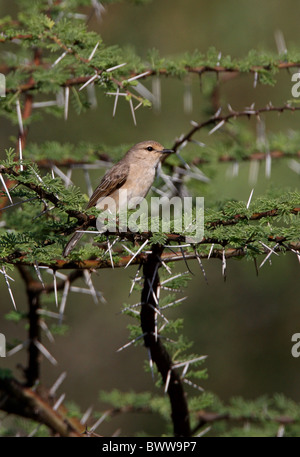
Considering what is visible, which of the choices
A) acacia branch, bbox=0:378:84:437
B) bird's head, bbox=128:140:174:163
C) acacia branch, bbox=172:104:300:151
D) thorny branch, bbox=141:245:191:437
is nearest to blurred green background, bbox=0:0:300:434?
bird's head, bbox=128:140:174:163

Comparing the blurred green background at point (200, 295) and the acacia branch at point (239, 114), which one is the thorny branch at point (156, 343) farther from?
the blurred green background at point (200, 295)

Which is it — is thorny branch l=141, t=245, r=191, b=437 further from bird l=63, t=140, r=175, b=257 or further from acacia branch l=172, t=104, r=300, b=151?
bird l=63, t=140, r=175, b=257

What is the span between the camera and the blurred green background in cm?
1058

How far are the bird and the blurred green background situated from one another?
12.4ft

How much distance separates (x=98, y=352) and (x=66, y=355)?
21.6 inches

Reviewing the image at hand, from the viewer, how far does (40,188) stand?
3.25 metres

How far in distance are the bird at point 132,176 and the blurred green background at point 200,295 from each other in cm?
377

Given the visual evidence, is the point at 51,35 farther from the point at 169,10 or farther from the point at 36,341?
the point at 169,10

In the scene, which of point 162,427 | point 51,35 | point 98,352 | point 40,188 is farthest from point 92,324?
point 40,188

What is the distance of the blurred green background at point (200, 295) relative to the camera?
10.6m

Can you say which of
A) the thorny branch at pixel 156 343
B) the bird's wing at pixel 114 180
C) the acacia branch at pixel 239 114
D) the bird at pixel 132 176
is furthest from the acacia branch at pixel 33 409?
the acacia branch at pixel 239 114

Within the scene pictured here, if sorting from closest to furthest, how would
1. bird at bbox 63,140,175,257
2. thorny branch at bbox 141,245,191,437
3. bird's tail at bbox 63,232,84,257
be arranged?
1. thorny branch at bbox 141,245,191,437
2. bird's tail at bbox 63,232,84,257
3. bird at bbox 63,140,175,257

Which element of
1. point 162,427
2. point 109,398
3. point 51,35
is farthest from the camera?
point 162,427

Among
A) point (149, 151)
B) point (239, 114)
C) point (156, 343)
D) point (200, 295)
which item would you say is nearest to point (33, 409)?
point (156, 343)
